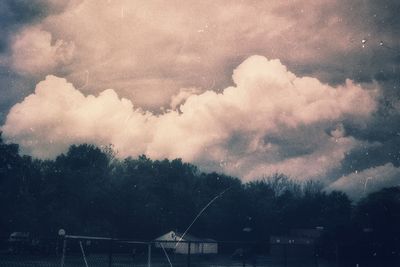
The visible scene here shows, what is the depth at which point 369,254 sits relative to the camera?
29125 millimetres

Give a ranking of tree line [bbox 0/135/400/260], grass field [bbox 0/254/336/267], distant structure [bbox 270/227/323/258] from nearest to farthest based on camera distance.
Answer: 1. grass field [bbox 0/254/336/267]
2. tree line [bbox 0/135/400/260]
3. distant structure [bbox 270/227/323/258]

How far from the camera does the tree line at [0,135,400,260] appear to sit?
40.5 metres

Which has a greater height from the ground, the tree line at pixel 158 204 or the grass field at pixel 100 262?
the tree line at pixel 158 204

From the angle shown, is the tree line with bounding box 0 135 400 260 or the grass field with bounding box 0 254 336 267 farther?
the tree line with bounding box 0 135 400 260

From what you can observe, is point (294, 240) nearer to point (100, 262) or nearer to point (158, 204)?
point (158, 204)

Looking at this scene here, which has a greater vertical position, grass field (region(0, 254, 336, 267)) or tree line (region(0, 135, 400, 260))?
tree line (region(0, 135, 400, 260))

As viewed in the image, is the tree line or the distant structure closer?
the tree line

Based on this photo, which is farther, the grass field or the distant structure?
the distant structure

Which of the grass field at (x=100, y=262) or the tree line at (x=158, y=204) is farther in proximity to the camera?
the tree line at (x=158, y=204)

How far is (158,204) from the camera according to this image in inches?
3061

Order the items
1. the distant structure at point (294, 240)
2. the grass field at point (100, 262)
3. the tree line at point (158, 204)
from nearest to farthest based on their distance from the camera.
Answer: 1. the grass field at point (100, 262)
2. the tree line at point (158, 204)
3. the distant structure at point (294, 240)

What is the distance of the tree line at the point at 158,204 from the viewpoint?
40.5 metres

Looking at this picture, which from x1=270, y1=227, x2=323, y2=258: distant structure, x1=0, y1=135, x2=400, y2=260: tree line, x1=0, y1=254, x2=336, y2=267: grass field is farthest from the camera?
x1=270, y1=227, x2=323, y2=258: distant structure

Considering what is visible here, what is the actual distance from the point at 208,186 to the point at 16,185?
43124 mm
